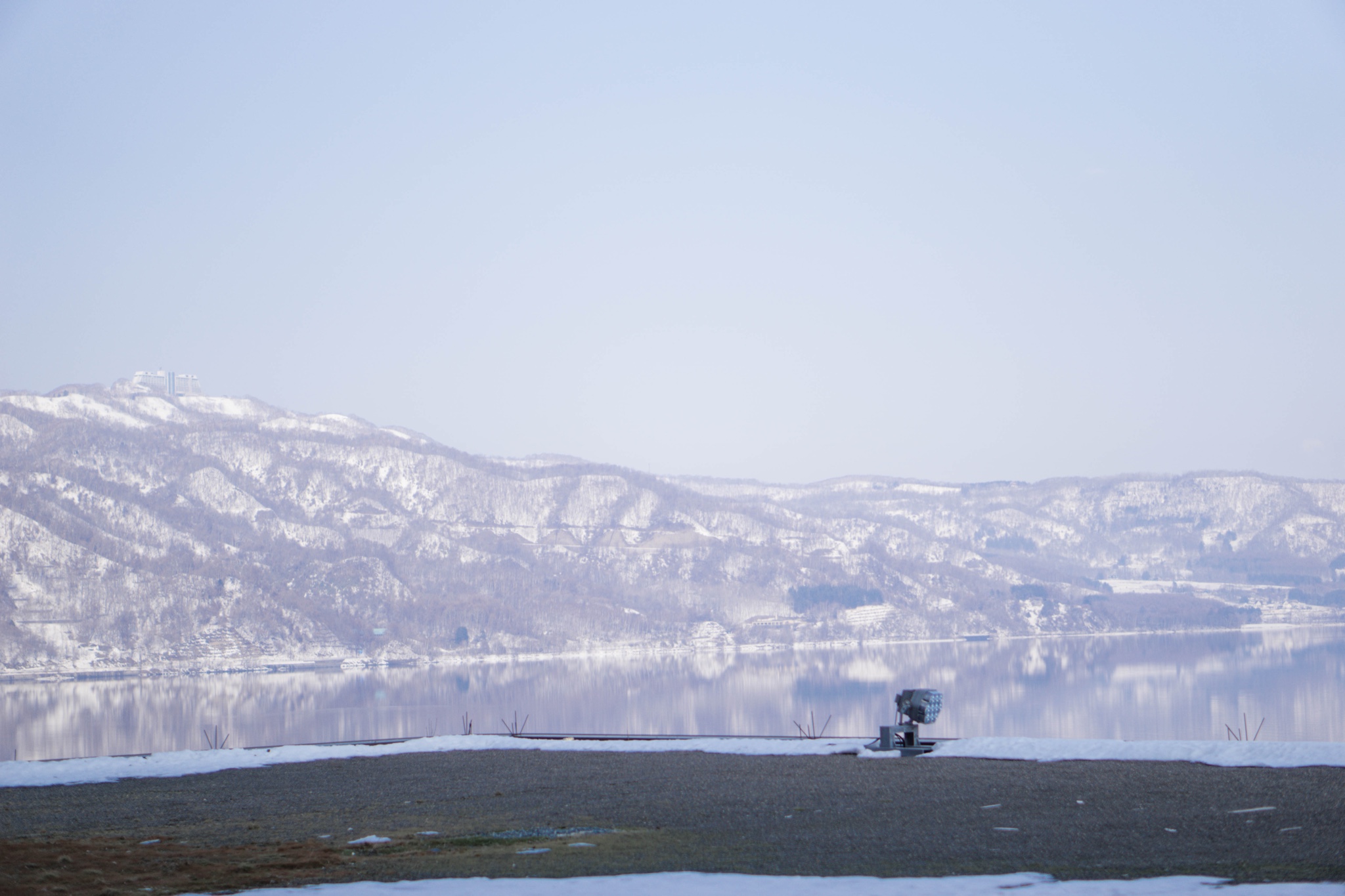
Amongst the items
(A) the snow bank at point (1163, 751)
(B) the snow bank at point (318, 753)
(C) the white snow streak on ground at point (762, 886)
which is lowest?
(B) the snow bank at point (318, 753)

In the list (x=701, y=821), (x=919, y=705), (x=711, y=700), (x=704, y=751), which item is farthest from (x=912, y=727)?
(x=711, y=700)

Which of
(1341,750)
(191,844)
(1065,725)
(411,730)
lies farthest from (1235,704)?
(191,844)

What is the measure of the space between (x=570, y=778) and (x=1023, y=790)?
6382 mm

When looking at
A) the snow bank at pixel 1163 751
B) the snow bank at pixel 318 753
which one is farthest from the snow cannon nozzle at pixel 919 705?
the snow bank at pixel 318 753

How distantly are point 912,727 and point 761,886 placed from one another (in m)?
9.70

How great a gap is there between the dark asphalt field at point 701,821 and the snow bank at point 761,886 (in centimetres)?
35

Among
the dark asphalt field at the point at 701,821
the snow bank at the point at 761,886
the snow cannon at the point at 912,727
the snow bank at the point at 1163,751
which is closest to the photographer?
the snow bank at the point at 761,886

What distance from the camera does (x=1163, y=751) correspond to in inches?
677

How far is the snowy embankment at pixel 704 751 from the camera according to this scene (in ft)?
53.9

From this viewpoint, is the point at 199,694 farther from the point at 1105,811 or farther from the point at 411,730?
the point at 1105,811

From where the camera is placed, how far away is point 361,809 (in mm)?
15695

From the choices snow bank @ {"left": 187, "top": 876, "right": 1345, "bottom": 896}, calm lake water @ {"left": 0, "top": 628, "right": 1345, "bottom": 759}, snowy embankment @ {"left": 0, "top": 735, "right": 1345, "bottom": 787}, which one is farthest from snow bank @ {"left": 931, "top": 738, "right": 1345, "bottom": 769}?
calm lake water @ {"left": 0, "top": 628, "right": 1345, "bottom": 759}

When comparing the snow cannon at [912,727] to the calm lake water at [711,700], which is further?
the calm lake water at [711,700]

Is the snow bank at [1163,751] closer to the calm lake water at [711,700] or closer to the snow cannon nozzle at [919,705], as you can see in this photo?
the snow cannon nozzle at [919,705]
